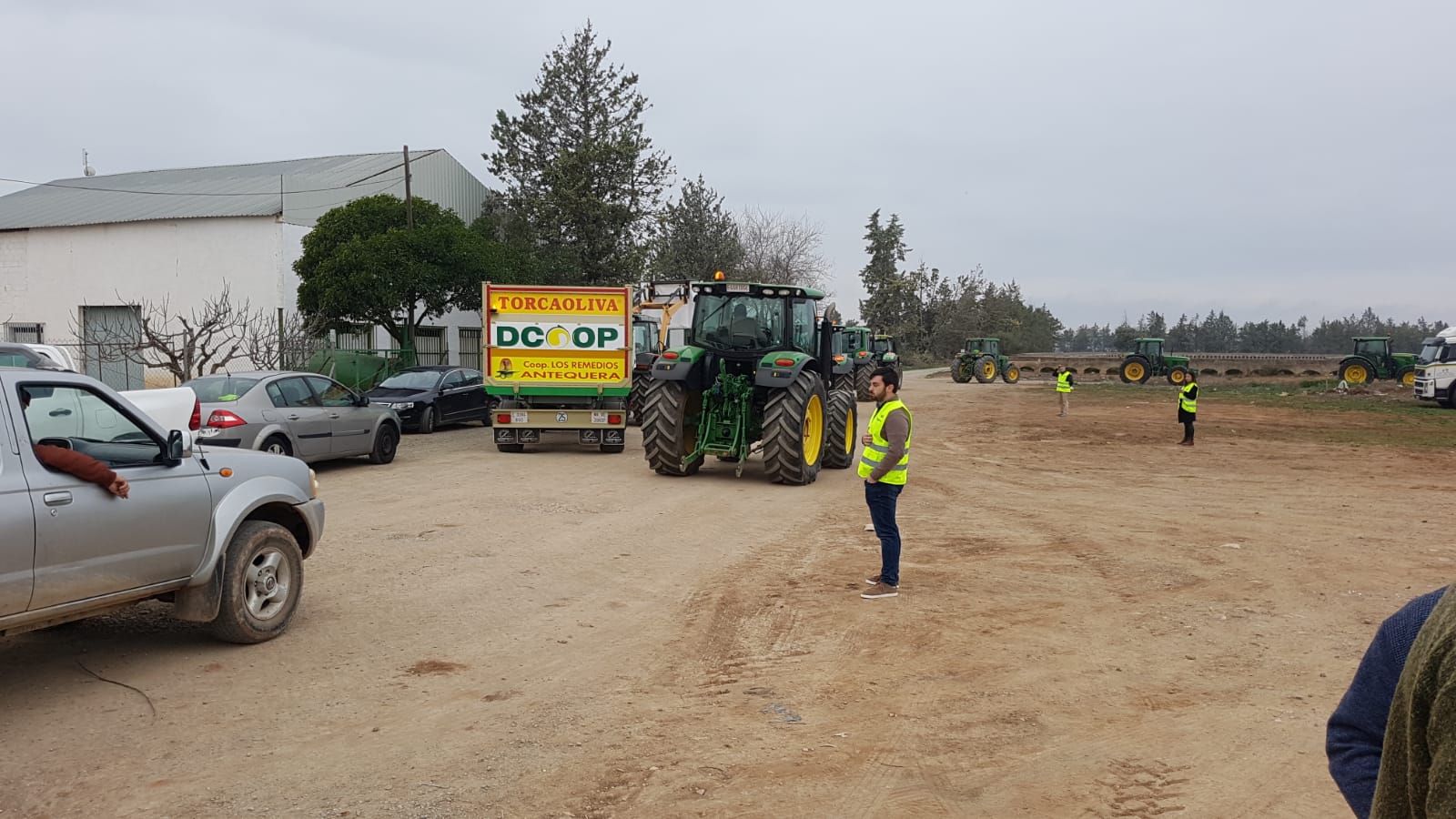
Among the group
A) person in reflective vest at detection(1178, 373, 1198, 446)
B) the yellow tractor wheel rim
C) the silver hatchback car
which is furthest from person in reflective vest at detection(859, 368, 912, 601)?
person in reflective vest at detection(1178, 373, 1198, 446)

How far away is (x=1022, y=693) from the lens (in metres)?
5.63

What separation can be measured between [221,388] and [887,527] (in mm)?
9934

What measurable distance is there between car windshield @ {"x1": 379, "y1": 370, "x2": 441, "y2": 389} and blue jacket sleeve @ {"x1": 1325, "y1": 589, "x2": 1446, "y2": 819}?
21.0m

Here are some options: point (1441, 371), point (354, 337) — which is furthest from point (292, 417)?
point (1441, 371)

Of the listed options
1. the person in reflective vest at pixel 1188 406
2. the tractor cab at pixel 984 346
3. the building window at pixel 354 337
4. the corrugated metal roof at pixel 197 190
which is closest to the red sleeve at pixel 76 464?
the person in reflective vest at pixel 1188 406

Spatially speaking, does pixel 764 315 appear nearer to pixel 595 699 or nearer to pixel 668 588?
pixel 668 588

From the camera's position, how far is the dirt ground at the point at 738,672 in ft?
14.4

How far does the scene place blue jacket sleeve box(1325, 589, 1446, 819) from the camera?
5.58 feet

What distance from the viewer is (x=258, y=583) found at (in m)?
6.42

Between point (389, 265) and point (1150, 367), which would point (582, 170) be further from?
point (1150, 367)

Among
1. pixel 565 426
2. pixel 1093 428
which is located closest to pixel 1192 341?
pixel 1093 428

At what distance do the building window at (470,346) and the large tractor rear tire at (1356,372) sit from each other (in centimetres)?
3410

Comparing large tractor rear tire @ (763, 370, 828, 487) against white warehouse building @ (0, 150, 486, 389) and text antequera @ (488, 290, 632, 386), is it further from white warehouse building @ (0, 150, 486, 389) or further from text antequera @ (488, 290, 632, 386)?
white warehouse building @ (0, 150, 486, 389)

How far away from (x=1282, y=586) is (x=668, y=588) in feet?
15.6
